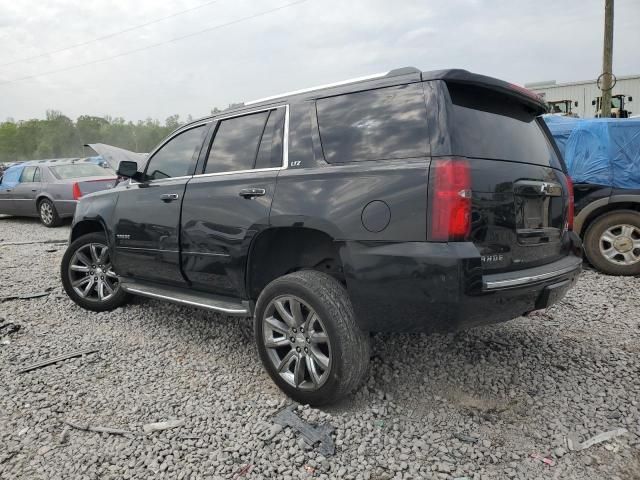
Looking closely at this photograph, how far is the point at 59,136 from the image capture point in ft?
299

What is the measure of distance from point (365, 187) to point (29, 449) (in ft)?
7.33

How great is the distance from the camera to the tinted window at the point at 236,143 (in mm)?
3232

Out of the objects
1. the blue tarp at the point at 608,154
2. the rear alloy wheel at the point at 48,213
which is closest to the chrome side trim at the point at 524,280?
the blue tarp at the point at 608,154

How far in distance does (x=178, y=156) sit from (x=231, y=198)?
100 centimetres

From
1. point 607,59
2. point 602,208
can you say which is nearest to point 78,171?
point 602,208

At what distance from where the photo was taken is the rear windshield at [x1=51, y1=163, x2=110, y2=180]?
10.4 meters

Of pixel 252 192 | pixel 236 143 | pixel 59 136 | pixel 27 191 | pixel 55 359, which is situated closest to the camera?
pixel 252 192

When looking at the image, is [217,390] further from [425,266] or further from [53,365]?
→ [425,266]

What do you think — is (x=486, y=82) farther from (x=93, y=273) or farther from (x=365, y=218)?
(x=93, y=273)

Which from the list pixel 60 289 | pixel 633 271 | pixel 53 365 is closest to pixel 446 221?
pixel 53 365

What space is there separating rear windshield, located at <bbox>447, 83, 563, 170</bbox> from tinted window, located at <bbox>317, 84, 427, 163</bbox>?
0.19 metres

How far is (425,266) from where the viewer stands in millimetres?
2246

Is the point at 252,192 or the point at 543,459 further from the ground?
the point at 252,192

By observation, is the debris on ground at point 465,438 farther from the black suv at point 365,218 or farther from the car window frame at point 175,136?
the car window frame at point 175,136
